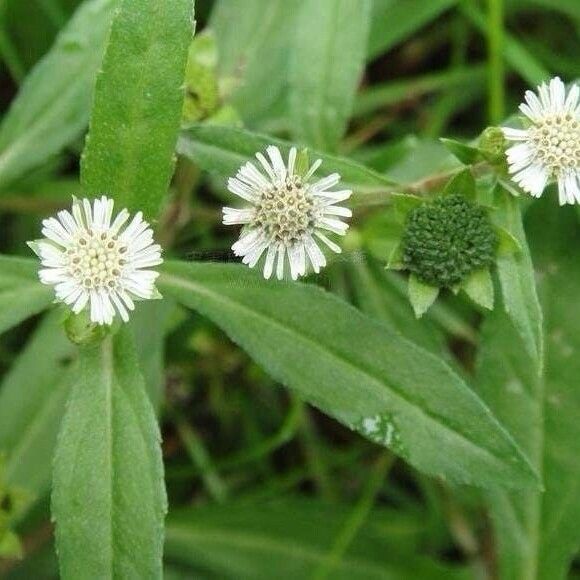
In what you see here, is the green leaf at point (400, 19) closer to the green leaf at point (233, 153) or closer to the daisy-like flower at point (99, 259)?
the green leaf at point (233, 153)

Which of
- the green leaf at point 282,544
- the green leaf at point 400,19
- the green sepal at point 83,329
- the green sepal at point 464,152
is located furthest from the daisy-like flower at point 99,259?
the green leaf at point 400,19

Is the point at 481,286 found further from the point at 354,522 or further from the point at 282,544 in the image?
the point at 282,544

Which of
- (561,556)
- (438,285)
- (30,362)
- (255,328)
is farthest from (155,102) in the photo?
(561,556)

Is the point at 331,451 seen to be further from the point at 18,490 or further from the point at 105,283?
the point at 105,283

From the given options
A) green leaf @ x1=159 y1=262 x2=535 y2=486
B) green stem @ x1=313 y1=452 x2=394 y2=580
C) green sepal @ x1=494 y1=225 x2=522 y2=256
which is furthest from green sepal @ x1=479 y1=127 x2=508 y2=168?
green stem @ x1=313 y1=452 x2=394 y2=580

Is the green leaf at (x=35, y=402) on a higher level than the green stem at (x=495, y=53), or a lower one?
lower

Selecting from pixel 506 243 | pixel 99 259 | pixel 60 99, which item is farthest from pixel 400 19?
pixel 99 259

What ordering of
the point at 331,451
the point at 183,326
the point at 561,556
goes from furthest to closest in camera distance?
1. the point at 331,451
2. the point at 183,326
3. the point at 561,556
